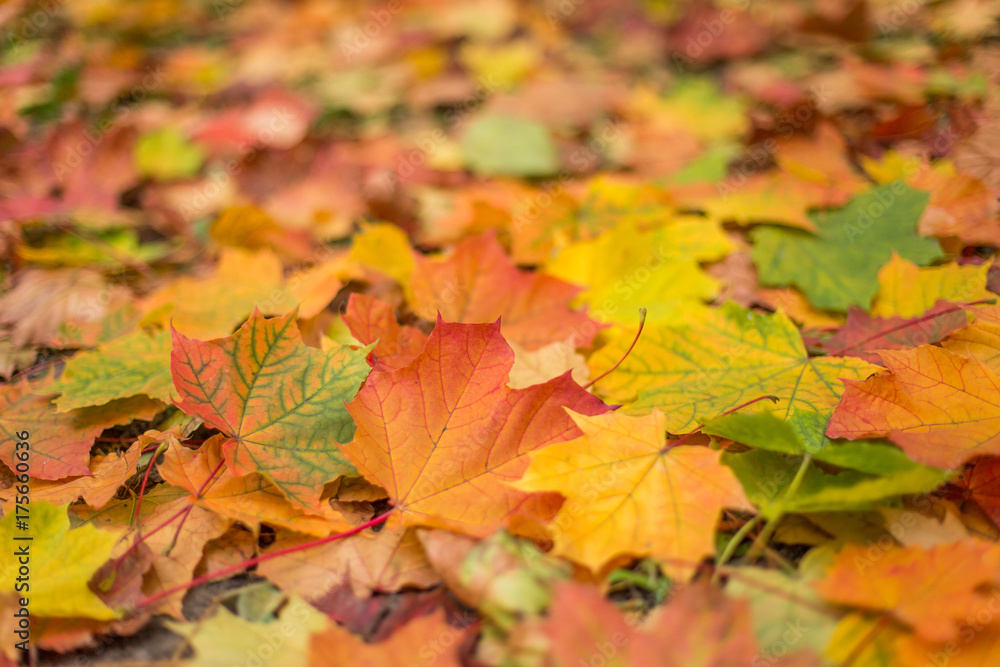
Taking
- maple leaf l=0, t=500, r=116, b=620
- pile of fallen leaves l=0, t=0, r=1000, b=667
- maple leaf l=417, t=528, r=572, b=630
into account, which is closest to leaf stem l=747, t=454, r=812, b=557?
pile of fallen leaves l=0, t=0, r=1000, b=667

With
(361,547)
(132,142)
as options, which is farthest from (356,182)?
(361,547)

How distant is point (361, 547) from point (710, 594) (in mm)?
505

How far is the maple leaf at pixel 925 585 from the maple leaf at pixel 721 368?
0.92 feet

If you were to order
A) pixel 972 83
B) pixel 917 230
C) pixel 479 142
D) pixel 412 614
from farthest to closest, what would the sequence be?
pixel 479 142 → pixel 972 83 → pixel 917 230 → pixel 412 614

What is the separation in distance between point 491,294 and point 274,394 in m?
0.50

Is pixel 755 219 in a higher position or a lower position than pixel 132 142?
lower

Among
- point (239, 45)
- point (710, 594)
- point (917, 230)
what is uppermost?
point (239, 45)

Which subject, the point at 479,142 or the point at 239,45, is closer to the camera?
the point at 479,142

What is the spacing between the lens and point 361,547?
0.91 metres

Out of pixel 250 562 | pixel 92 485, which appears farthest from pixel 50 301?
pixel 250 562

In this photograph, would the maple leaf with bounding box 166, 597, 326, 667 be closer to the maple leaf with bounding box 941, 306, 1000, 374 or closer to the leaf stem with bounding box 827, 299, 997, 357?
the leaf stem with bounding box 827, 299, 997, 357

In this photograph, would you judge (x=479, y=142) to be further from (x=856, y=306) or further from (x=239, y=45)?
(x=239, y=45)

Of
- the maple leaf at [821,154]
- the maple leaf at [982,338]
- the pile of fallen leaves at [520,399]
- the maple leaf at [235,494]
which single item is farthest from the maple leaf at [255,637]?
the maple leaf at [821,154]

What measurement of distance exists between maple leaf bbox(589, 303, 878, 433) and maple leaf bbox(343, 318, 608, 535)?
0.15 m
